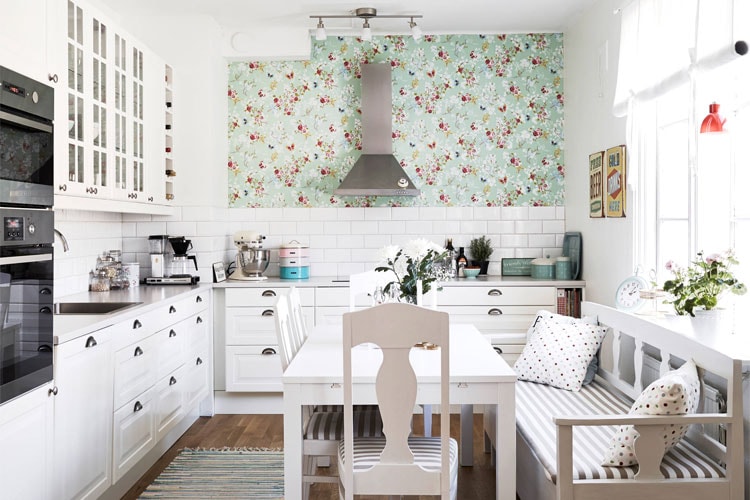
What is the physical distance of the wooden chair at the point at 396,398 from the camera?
2316 mm

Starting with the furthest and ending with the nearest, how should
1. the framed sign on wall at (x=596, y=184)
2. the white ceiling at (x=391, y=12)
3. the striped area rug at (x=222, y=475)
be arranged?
the white ceiling at (x=391, y=12) < the framed sign on wall at (x=596, y=184) < the striped area rug at (x=222, y=475)

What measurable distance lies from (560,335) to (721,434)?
1331 mm

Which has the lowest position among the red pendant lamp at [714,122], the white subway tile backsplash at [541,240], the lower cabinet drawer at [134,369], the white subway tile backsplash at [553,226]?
the lower cabinet drawer at [134,369]

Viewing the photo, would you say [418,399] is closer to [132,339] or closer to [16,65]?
[132,339]

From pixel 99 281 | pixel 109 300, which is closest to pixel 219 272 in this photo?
pixel 99 281

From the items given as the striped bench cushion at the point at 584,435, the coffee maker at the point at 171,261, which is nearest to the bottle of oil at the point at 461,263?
the striped bench cushion at the point at 584,435

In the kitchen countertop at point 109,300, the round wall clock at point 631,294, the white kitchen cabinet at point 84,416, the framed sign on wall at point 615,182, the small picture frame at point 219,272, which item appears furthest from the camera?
the small picture frame at point 219,272

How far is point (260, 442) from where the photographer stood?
170 inches

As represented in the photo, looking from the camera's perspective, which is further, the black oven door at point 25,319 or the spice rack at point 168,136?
the spice rack at point 168,136

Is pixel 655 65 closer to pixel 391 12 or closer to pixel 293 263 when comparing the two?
pixel 391 12

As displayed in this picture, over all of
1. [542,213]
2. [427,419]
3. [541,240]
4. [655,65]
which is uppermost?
[655,65]

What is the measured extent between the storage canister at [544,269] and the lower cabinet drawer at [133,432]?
291cm

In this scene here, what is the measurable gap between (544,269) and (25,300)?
3.74 metres

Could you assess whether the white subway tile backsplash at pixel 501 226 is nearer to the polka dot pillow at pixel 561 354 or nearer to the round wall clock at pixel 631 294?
the polka dot pillow at pixel 561 354
